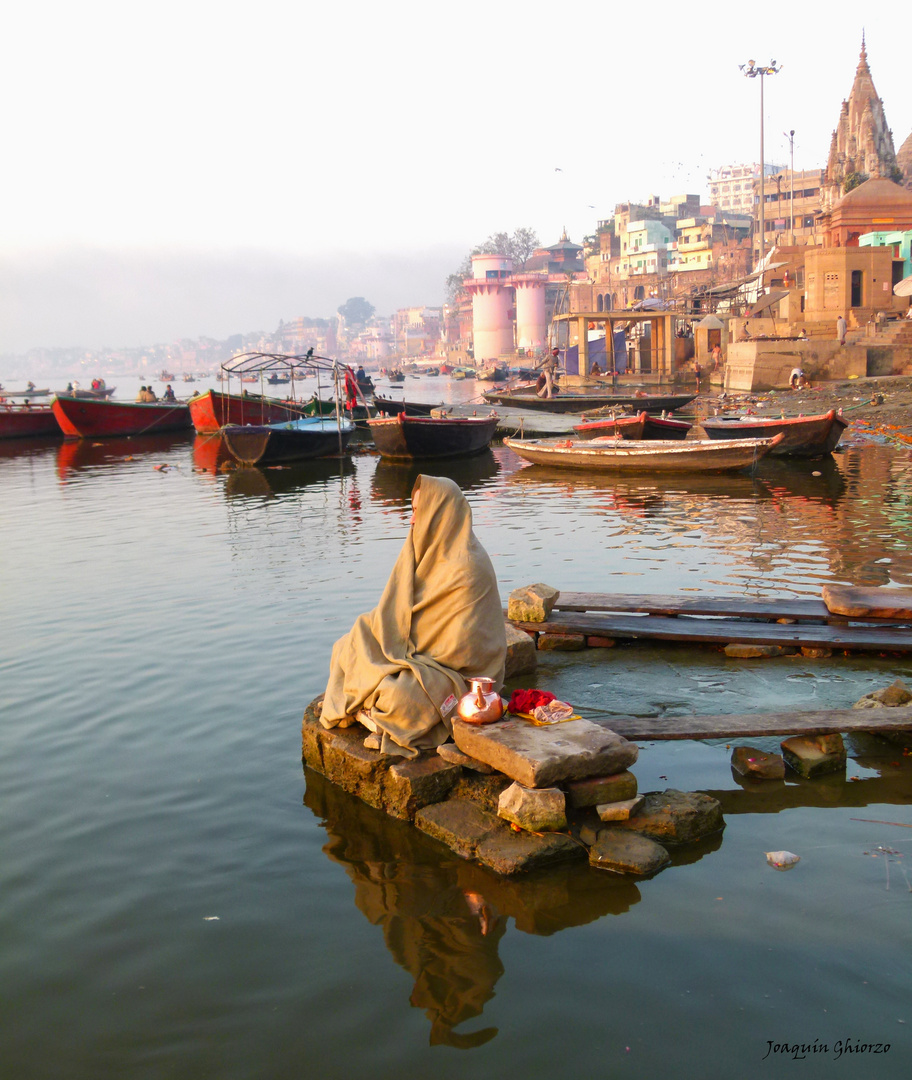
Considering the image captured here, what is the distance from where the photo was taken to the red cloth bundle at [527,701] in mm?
4977

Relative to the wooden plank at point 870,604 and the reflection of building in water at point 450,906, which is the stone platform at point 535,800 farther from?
the wooden plank at point 870,604

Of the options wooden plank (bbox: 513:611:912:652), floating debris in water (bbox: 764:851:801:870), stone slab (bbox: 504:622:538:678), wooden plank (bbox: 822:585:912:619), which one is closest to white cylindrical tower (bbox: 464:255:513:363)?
wooden plank (bbox: 822:585:912:619)

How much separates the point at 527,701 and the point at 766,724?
4.59 feet

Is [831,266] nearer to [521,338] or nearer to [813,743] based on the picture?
[813,743]

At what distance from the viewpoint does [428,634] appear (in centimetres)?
514

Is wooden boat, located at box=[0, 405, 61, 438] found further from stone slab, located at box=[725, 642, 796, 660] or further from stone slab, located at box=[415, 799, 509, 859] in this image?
stone slab, located at box=[415, 799, 509, 859]

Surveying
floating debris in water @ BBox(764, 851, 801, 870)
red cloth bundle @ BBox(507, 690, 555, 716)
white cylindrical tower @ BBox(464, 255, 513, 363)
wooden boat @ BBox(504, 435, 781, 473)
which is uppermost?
white cylindrical tower @ BBox(464, 255, 513, 363)

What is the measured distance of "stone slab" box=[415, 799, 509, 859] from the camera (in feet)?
14.6

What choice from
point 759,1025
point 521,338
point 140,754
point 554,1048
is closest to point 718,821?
point 759,1025

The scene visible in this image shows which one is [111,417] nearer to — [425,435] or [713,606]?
[425,435]

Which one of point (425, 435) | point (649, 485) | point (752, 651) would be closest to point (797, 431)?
point (649, 485)

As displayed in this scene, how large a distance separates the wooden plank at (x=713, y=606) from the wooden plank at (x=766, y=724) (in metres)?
2.27

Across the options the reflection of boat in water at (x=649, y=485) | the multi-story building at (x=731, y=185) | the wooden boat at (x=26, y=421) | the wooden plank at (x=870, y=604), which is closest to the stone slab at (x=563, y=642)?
the wooden plank at (x=870, y=604)

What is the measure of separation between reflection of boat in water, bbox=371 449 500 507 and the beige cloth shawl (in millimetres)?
12797
